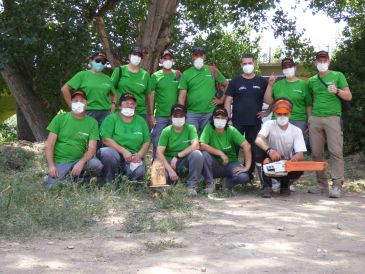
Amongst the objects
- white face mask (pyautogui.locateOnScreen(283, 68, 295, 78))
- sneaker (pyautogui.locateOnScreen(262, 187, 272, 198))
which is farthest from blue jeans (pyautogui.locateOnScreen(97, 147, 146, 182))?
white face mask (pyautogui.locateOnScreen(283, 68, 295, 78))

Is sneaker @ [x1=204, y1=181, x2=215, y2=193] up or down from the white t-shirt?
down

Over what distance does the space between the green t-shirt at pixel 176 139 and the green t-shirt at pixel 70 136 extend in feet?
3.05

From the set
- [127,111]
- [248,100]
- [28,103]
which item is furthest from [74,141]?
[28,103]

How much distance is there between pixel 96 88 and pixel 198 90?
1.45 metres

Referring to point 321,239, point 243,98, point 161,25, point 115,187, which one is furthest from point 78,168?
point 161,25

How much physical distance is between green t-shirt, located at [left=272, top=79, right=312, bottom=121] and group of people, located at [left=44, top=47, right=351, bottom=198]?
1 centimetres

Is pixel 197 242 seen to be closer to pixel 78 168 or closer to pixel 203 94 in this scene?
pixel 78 168

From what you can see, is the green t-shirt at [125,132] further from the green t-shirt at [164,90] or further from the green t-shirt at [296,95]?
the green t-shirt at [296,95]

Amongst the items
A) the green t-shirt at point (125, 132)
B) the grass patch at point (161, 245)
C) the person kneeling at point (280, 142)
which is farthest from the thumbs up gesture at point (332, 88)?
the grass patch at point (161, 245)

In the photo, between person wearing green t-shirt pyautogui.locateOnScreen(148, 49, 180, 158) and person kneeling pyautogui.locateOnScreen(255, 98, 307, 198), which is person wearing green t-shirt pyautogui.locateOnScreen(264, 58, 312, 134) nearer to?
person kneeling pyautogui.locateOnScreen(255, 98, 307, 198)

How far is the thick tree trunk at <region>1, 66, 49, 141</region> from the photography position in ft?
44.4

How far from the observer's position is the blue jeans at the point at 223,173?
7.53m

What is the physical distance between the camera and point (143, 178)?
296 inches

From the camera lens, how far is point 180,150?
24.8 ft
